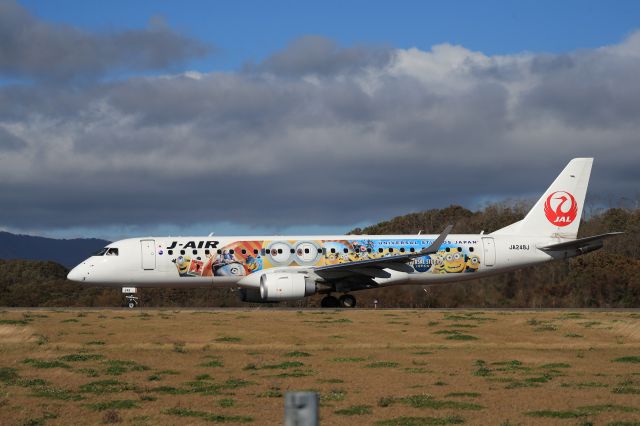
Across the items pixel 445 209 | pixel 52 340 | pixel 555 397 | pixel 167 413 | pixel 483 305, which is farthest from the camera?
pixel 445 209

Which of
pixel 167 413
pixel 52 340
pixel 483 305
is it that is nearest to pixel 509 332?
pixel 52 340

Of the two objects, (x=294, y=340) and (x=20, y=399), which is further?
(x=294, y=340)

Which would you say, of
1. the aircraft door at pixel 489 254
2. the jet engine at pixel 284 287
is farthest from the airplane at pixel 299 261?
the jet engine at pixel 284 287

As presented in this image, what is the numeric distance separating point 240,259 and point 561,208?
47.0 ft

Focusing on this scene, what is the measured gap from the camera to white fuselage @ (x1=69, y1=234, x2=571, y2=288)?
36.1 metres

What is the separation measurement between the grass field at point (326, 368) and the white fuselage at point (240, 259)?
5679 millimetres

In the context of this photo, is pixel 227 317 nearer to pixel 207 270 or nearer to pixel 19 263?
pixel 207 270

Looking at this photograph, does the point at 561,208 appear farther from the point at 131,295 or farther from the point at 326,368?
the point at 326,368

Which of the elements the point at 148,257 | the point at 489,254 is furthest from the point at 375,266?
the point at 148,257

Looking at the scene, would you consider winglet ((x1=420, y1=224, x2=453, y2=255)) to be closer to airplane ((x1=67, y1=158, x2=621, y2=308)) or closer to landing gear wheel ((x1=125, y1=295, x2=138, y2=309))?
airplane ((x1=67, y1=158, x2=621, y2=308))

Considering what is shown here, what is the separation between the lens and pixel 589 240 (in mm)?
36312

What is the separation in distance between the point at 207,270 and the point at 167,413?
23.1 metres

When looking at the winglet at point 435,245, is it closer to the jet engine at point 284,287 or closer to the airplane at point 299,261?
the airplane at point 299,261

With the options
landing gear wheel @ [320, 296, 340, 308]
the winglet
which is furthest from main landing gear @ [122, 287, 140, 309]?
the winglet
